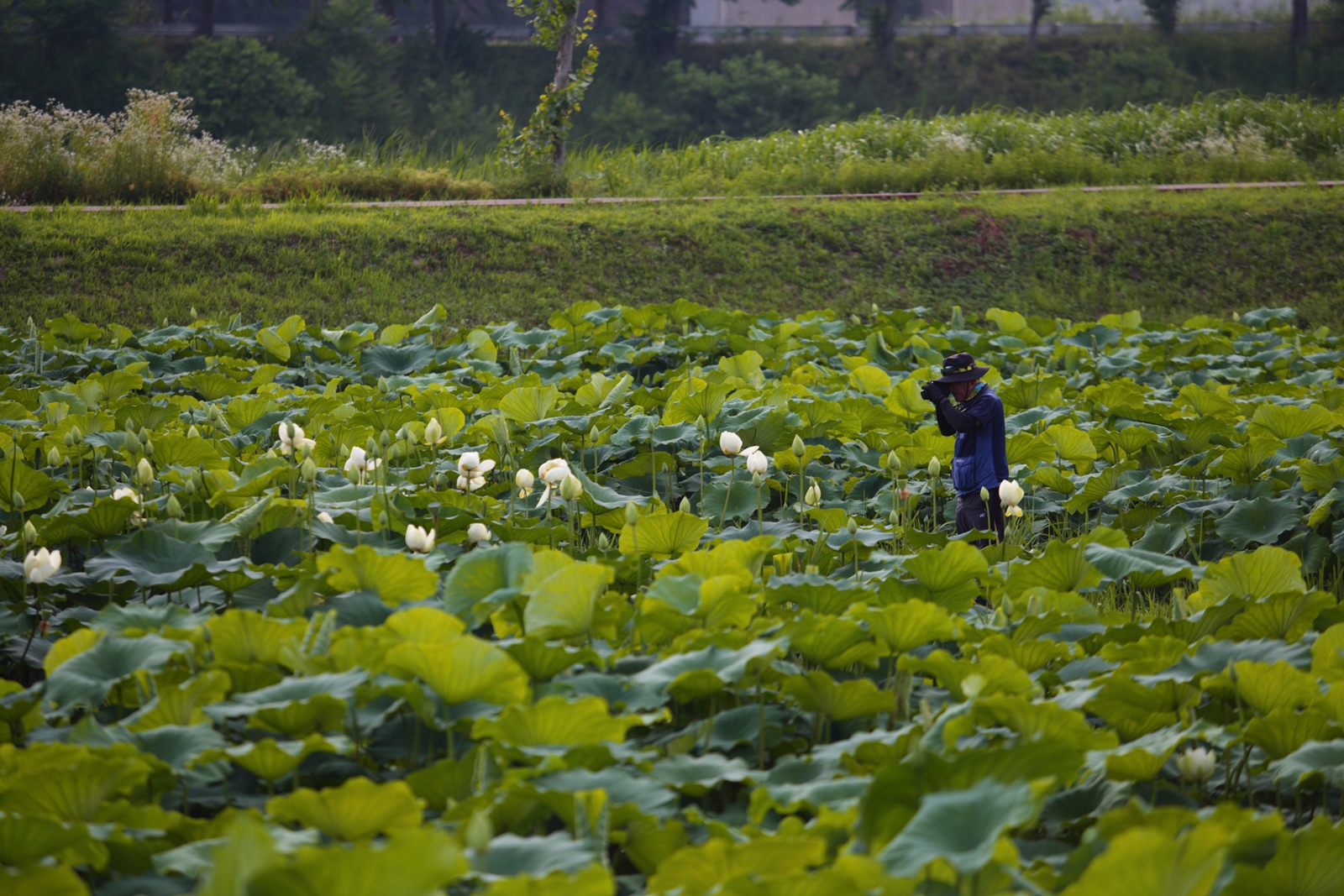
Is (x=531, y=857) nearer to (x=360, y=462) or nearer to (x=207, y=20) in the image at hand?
(x=360, y=462)

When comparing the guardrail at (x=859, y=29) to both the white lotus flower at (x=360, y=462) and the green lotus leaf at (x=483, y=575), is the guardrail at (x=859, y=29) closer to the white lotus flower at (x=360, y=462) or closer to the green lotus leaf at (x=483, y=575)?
the white lotus flower at (x=360, y=462)

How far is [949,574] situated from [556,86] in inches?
445

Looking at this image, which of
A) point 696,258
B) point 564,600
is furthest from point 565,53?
point 564,600

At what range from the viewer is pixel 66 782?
142cm

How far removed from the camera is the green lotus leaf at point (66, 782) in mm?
1414

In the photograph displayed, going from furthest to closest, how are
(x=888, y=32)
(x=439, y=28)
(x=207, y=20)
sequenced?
(x=888, y=32) → (x=439, y=28) → (x=207, y=20)

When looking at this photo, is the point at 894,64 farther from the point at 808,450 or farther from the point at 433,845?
the point at 433,845

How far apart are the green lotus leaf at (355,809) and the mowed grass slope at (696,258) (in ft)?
25.4

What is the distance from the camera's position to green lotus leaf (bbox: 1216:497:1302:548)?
3344 millimetres

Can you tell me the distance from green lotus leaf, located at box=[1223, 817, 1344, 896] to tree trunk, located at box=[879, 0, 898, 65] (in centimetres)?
3298

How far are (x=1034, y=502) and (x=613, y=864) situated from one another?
3.01 metres

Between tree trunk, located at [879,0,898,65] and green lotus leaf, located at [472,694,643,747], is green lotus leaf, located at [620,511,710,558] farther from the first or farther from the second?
tree trunk, located at [879,0,898,65]

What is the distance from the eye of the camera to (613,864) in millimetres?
1635

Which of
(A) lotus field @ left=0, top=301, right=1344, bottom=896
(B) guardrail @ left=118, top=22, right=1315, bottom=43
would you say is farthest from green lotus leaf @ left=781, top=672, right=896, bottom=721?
(B) guardrail @ left=118, top=22, right=1315, bottom=43
